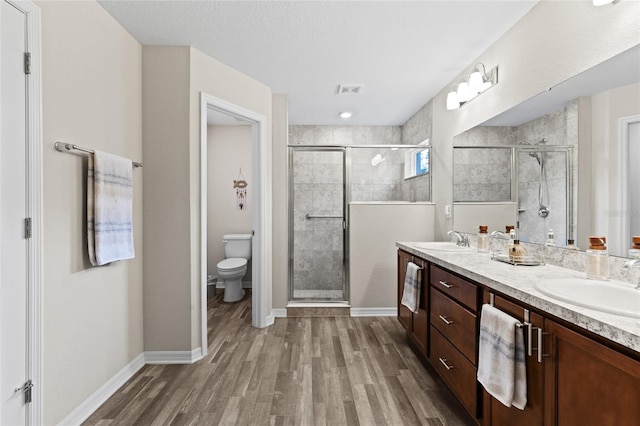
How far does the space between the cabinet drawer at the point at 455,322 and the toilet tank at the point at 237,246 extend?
275cm

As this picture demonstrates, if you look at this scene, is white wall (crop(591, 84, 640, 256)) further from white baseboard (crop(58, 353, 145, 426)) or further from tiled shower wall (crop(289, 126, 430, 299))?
white baseboard (crop(58, 353, 145, 426))

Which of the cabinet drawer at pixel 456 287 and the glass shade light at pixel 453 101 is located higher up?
the glass shade light at pixel 453 101

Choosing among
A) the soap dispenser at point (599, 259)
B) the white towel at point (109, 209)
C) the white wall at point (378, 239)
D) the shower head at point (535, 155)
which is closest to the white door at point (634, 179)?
the soap dispenser at point (599, 259)

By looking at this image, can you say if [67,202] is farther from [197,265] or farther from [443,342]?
[443,342]

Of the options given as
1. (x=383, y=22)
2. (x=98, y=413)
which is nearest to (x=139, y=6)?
(x=383, y=22)

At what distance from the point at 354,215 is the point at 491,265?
68.3 inches

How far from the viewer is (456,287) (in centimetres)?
170

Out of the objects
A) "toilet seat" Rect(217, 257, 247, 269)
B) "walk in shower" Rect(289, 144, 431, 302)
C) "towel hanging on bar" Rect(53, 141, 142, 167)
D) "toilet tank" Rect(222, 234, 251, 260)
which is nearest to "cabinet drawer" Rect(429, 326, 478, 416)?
"walk in shower" Rect(289, 144, 431, 302)

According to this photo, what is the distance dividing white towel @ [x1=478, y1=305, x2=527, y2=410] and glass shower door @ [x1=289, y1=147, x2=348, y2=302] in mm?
2191

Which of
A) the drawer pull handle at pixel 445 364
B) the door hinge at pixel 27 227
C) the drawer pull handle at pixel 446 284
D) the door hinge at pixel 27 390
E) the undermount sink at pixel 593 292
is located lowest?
the drawer pull handle at pixel 445 364

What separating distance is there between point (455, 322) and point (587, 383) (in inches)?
30.8

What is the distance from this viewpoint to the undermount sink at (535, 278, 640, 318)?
43.7 inches

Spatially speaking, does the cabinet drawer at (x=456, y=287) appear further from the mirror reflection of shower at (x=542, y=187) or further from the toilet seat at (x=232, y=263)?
the toilet seat at (x=232, y=263)

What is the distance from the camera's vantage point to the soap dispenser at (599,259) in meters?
1.34
